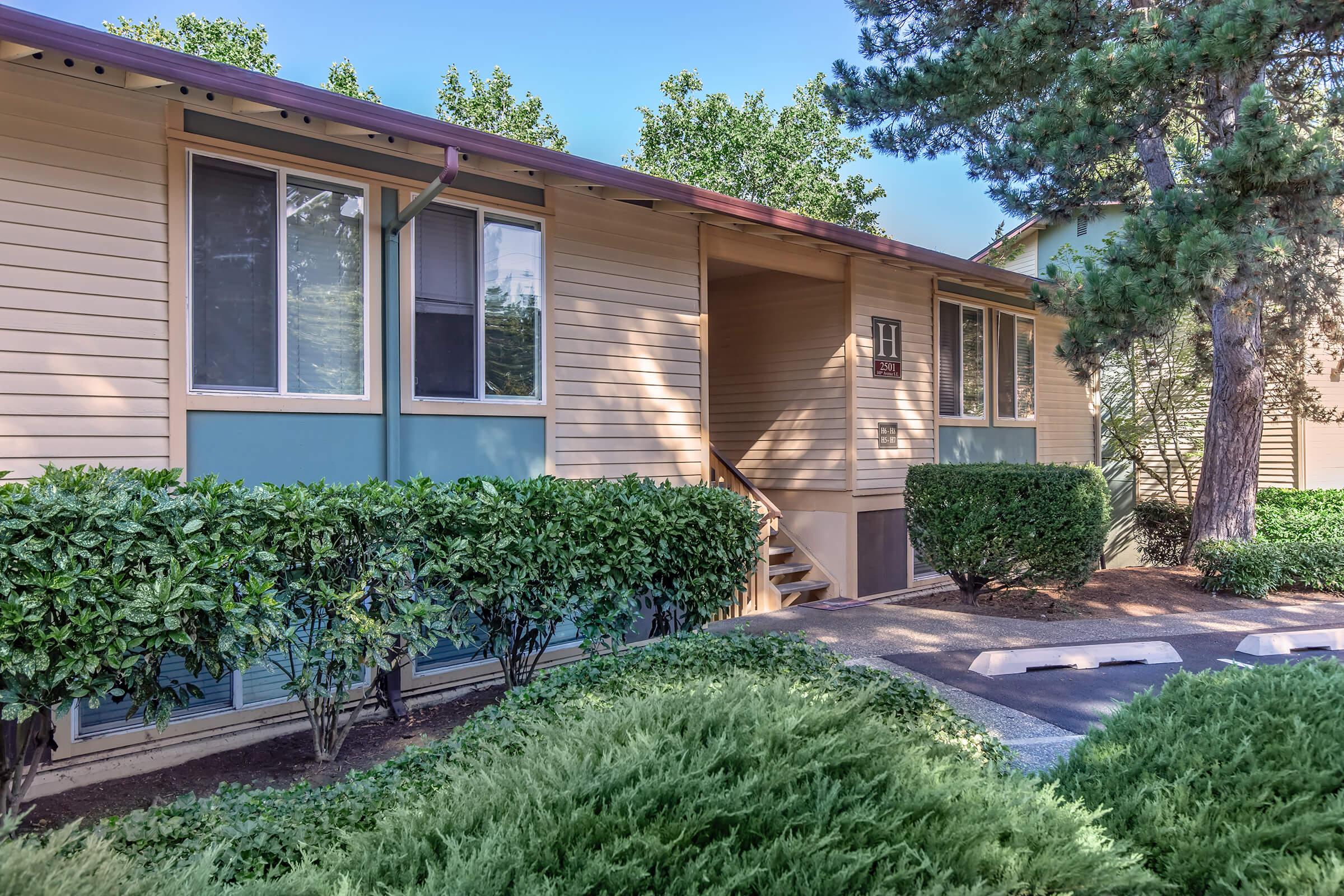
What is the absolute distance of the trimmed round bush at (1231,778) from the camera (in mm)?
2268

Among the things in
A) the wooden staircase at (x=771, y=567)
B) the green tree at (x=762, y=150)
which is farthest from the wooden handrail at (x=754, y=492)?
the green tree at (x=762, y=150)

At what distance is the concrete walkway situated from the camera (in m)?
7.00

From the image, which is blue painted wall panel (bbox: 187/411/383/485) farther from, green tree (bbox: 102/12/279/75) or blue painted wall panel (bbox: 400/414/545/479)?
green tree (bbox: 102/12/279/75)

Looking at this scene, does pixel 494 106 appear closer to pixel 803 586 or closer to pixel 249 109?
pixel 803 586

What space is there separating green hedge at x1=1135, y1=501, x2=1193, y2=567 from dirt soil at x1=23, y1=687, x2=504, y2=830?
11.3 metres

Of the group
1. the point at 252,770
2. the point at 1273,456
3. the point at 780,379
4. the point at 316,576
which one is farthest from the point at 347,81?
the point at 252,770

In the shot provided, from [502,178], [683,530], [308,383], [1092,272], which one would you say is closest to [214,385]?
[308,383]

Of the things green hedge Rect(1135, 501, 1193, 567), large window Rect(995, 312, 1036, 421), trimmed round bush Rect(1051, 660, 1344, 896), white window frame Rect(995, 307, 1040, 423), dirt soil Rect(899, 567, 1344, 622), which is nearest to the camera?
trimmed round bush Rect(1051, 660, 1344, 896)

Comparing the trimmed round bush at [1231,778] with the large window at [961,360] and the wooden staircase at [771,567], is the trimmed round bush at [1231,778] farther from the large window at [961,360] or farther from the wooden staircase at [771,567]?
the large window at [961,360]

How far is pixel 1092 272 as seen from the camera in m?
8.02

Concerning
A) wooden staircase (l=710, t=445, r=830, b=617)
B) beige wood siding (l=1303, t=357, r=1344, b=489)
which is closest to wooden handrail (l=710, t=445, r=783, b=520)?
wooden staircase (l=710, t=445, r=830, b=617)

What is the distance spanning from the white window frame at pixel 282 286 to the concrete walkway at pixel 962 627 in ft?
11.2

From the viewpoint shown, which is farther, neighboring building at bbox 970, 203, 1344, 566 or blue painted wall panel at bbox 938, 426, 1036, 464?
neighboring building at bbox 970, 203, 1344, 566

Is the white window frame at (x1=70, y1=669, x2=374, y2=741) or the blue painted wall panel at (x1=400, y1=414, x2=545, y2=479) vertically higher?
the blue painted wall panel at (x1=400, y1=414, x2=545, y2=479)
